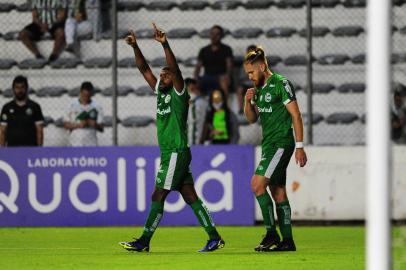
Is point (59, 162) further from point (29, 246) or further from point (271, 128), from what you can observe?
point (271, 128)

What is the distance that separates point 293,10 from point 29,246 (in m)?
7.30

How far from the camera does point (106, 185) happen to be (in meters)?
16.4

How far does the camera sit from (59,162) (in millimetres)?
16484

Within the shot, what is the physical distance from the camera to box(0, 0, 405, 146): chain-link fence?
1770 centimetres

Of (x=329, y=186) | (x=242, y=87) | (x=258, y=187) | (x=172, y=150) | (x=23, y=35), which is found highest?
(x=23, y=35)

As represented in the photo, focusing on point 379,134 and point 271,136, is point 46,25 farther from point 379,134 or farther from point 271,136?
point 379,134

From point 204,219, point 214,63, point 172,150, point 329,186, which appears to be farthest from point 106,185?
point 204,219

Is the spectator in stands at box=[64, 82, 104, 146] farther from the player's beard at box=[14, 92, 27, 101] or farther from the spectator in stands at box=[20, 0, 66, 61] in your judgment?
the spectator in stands at box=[20, 0, 66, 61]

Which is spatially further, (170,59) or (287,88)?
(287,88)

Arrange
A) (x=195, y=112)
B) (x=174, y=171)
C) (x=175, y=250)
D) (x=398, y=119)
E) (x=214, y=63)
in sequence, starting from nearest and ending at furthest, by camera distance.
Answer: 1. (x=174, y=171)
2. (x=175, y=250)
3. (x=398, y=119)
4. (x=195, y=112)
5. (x=214, y=63)

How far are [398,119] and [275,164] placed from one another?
8.44 ft

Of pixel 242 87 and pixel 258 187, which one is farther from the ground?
pixel 242 87

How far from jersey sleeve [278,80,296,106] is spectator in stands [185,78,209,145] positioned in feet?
19.9

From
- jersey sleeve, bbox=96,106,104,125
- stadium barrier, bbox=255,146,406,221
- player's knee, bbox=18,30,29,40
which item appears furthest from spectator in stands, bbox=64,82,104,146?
stadium barrier, bbox=255,146,406,221
